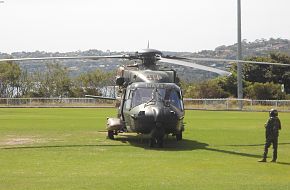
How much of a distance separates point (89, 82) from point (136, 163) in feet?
245

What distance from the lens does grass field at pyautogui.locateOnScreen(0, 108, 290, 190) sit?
11.1 meters

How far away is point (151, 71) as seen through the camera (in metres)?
20.0

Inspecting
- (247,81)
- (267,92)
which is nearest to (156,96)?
(267,92)

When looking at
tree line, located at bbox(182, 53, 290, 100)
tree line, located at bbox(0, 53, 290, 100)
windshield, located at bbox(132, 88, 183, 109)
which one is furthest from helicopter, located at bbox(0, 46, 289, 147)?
tree line, located at bbox(182, 53, 290, 100)

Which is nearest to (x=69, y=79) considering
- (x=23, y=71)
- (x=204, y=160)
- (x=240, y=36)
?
(x=23, y=71)

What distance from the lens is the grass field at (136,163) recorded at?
11.1 metres

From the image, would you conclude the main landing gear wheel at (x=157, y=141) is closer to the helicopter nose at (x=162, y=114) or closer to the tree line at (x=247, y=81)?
the helicopter nose at (x=162, y=114)

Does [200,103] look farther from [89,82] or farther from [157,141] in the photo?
[89,82]

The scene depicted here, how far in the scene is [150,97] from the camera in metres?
18.5

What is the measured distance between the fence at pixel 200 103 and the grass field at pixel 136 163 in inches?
1019

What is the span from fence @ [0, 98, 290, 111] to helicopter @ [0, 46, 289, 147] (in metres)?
27.7

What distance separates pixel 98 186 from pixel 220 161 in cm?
478

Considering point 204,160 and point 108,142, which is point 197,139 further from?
point 204,160

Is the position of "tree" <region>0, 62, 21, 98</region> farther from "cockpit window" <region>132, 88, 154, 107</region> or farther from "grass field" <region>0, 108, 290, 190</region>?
"cockpit window" <region>132, 88, 154, 107</region>
